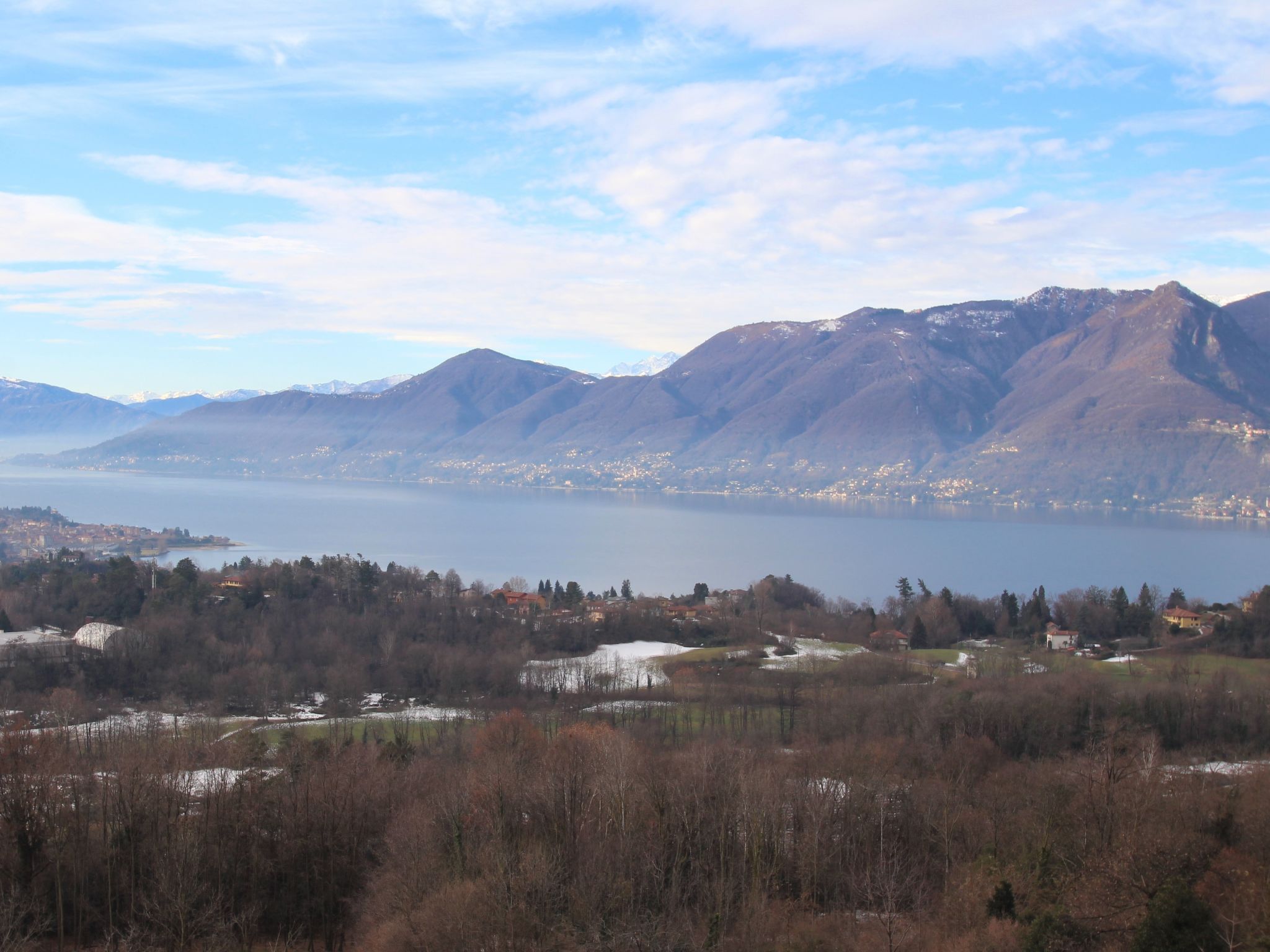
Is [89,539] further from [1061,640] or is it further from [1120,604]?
[1120,604]

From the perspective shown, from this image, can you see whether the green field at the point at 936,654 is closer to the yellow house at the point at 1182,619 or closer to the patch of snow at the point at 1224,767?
the yellow house at the point at 1182,619

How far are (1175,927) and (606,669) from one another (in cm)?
2380

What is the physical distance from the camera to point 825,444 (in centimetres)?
16075

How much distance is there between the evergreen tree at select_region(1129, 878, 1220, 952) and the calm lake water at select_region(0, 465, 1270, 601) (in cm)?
4334

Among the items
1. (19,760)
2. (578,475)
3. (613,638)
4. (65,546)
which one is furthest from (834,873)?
(578,475)

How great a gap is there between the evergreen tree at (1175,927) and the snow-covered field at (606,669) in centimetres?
2028

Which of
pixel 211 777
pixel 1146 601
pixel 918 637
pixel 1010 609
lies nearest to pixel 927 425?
pixel 1146 601

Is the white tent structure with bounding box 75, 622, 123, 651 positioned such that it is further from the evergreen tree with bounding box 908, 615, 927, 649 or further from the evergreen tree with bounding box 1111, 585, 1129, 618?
the evergreen tree with bounding box 1111, 585, 1129, 618

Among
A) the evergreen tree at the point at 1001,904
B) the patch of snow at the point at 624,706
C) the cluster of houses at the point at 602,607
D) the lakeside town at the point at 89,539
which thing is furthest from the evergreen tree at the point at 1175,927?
the lakeside town at the point at 89,539

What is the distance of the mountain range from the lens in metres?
127

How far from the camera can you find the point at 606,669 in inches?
1256

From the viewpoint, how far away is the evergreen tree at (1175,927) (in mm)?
8758

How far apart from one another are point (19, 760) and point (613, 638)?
24.8 meters

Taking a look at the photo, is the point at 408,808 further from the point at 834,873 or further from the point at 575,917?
the point at 834,873
